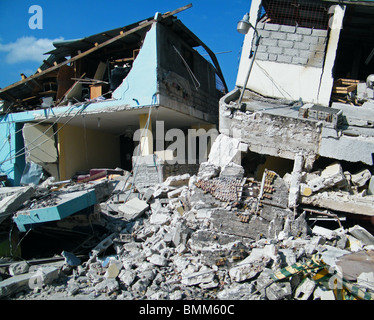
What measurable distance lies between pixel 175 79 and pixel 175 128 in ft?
13.6

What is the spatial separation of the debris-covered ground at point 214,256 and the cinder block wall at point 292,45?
5077 millimetres

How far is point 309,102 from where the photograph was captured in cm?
891

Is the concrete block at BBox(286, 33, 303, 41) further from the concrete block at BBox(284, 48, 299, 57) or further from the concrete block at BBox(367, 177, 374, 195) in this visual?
the concrete block at BBox(367, 177, 374, 195)

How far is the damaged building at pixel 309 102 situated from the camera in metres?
5.98

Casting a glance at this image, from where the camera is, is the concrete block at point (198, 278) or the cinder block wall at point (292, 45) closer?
the concrete block at point (198, 278)

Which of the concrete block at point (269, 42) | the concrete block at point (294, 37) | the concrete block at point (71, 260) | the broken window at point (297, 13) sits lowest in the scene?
the concrete block at point (71, 260)

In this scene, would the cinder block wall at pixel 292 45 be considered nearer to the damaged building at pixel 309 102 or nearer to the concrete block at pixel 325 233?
the damaged building at pixel 309 102

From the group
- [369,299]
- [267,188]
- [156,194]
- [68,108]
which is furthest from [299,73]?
[68,108]

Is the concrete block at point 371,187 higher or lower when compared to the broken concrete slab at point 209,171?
lower

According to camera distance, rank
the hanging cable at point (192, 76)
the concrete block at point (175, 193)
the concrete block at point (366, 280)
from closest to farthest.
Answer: the concrete block at point (366, 280) → the concrete block at point (175, 193) → the hanging cable at point (192, 76)

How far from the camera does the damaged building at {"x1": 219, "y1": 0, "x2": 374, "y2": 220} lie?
19.6ft

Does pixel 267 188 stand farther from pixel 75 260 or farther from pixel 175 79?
pixel 175 79

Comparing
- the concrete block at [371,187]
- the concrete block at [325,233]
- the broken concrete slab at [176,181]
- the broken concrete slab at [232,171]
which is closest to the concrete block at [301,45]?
the concrete block at [371,187]

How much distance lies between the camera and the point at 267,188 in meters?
5.69
